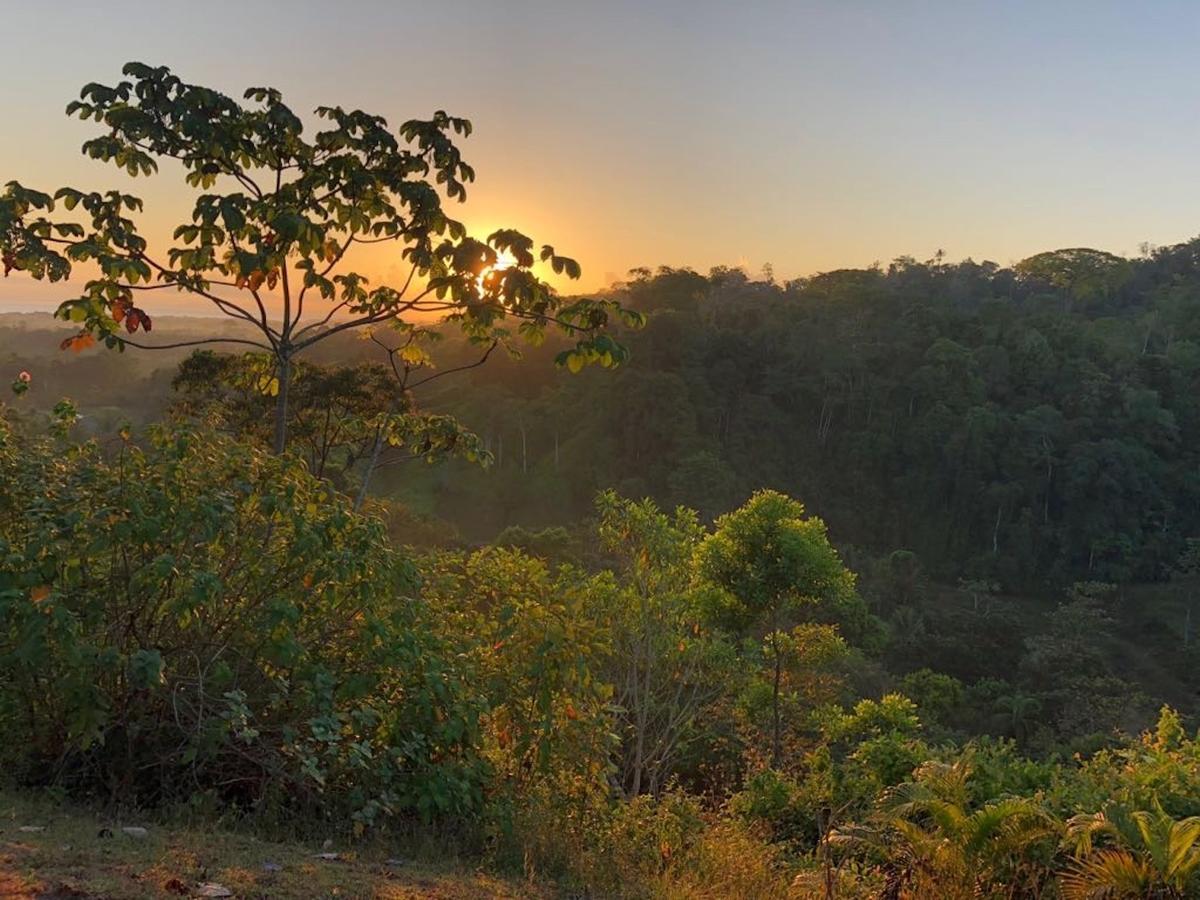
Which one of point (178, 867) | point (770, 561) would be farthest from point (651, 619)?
point (178, 867)

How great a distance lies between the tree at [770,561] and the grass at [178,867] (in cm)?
629

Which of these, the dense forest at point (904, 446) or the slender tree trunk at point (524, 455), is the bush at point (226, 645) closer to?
the dense forest at point (904, 446)

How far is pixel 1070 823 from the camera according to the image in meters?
4.07

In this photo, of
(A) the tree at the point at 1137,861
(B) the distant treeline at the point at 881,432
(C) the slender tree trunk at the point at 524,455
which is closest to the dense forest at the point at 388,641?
(A) the tree at the point at 1137,861

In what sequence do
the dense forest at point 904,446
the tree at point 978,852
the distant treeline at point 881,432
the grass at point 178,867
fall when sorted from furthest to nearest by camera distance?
the distant treeline at point 881,432, the dense forest at point 904,446, the tree at point 978,852, the grass at point 178,867

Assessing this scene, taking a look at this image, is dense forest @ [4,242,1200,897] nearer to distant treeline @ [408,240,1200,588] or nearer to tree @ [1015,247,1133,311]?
distant treeline @ [408,240,1200,588]

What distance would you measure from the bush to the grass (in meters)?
0.27

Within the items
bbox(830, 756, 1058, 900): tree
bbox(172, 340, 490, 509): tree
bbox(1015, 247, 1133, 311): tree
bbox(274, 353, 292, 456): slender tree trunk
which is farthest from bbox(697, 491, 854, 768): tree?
bbox(1015, 247, 1133, 311): tree

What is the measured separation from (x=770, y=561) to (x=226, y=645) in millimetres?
6702

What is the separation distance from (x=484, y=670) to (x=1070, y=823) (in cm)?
291

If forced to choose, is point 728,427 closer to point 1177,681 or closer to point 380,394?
point 1177,681

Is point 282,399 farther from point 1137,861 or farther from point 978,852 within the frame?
point 1137,861

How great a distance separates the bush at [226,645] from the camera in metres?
3.43

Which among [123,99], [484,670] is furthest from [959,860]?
[123,99]
